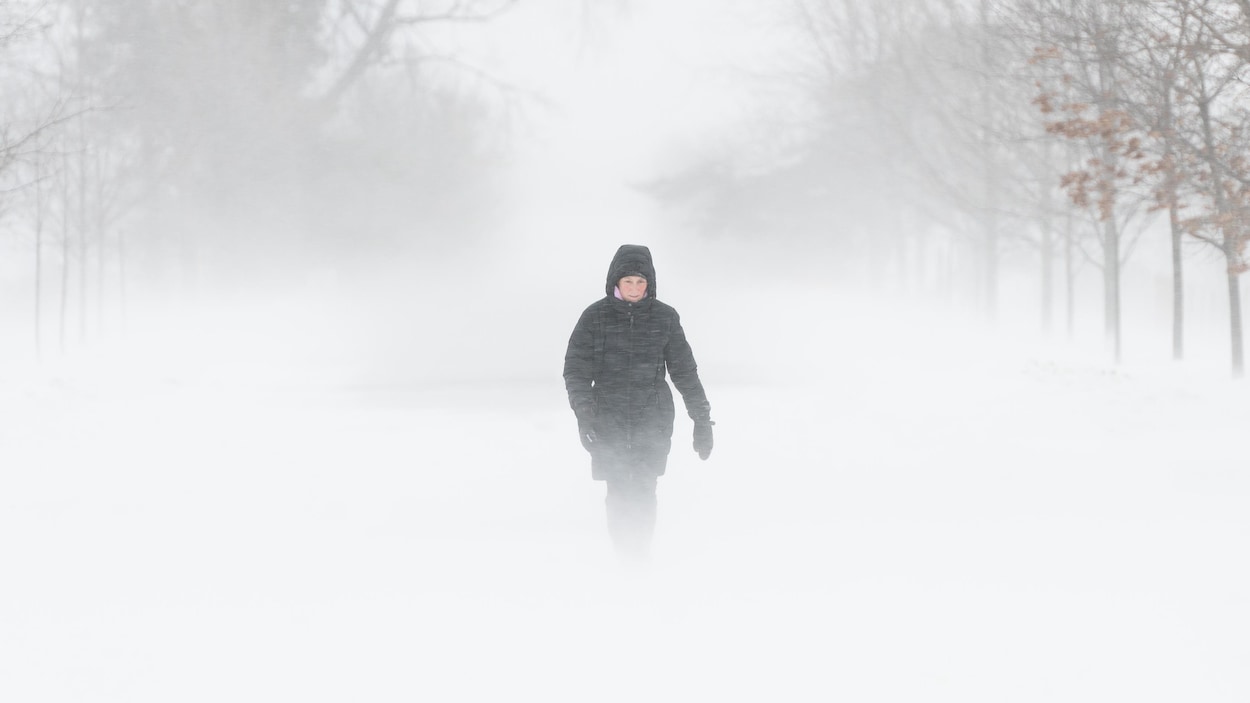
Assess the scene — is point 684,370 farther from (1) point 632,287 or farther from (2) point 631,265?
(2) point 631,265

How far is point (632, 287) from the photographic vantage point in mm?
5531

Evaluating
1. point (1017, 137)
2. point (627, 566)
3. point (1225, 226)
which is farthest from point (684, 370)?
point (1017, 137)

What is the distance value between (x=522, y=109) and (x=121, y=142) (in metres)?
8.67

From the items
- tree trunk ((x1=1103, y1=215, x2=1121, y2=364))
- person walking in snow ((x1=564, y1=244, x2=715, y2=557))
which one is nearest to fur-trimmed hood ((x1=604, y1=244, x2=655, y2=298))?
person walking in snow ((x1=564, y1=244, x2=715, y2=557))

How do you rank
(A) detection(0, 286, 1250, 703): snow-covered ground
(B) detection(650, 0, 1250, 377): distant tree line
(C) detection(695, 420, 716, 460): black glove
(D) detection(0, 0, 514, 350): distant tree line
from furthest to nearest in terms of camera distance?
(D) detection(0, 0, 514, 350): distant tree line → (B) detection(650, 0, 1250, 377): distant tree line → (C) detection(695, 420, 716, 460): black glove → (A) detection(0, 286, 1250, 703): snow-covered ground

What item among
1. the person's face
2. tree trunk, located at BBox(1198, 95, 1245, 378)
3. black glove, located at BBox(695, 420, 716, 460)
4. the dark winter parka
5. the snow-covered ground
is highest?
tree trunk, located at BBox(1198, 95, 1245, 378)

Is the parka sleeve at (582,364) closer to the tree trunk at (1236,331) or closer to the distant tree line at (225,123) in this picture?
the tree trunk at (1236,331)

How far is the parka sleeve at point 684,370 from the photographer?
5.80 meters

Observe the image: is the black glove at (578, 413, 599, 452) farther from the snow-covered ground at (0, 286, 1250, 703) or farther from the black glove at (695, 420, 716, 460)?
the snow-covered ground at (0, 286, 1250, 703)

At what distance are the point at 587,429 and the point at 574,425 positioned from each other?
206 inches

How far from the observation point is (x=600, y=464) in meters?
5.82

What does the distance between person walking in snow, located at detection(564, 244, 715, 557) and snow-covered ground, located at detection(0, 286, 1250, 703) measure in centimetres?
36

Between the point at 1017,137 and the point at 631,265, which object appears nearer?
the point at 631,265

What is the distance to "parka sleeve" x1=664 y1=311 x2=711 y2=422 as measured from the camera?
580 centimetres
